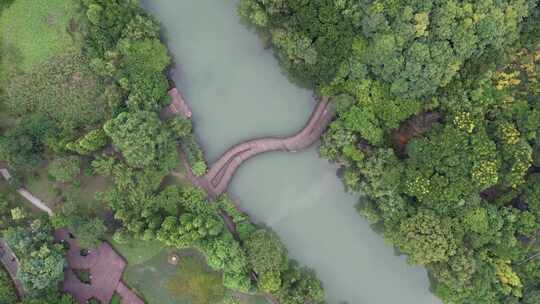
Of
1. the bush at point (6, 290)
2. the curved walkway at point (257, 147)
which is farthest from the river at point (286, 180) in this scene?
the bush at point (6, 290)

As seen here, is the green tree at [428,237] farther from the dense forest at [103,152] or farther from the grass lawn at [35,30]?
the grass lawn at [35,30]

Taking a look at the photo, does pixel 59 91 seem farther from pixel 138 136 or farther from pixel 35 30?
pixel 138 136

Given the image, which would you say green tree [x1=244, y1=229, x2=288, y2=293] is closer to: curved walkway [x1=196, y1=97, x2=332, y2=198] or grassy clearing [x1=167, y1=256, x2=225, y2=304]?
grassy clearing [x1=167, y1=256, x2=225, y2=304]

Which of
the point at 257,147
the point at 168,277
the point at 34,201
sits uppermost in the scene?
the point at 257,147

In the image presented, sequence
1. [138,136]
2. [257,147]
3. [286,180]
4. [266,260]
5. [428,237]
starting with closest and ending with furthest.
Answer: [138,136]
[428,237]
[266,260]
[257,147]
[286,180]

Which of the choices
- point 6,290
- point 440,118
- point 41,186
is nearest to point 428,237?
point 440,118
